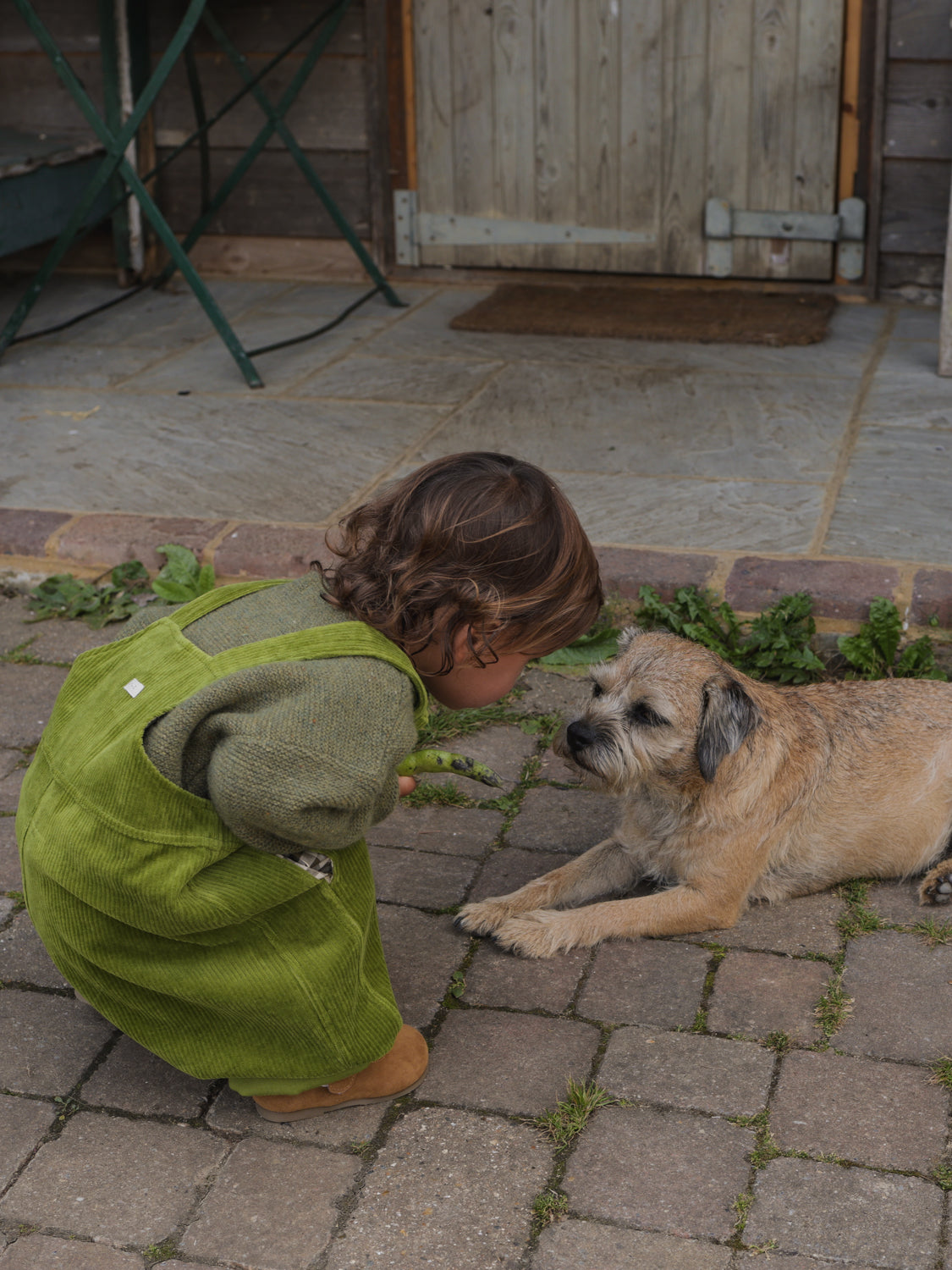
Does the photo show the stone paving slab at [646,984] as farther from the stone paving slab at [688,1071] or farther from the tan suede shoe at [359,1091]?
the tan suede shoe at [359,1091]

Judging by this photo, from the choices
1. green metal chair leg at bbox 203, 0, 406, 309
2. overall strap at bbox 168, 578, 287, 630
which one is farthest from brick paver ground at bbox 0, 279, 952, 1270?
green metal chair leg at bbox 203, 0, 406, 309

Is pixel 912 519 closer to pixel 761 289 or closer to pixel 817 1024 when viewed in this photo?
pixel 817 1024

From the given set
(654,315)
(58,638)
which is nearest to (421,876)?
(58,638)

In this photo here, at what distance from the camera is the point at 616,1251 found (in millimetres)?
2281

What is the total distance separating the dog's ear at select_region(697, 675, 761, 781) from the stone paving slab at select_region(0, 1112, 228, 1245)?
1255 mm

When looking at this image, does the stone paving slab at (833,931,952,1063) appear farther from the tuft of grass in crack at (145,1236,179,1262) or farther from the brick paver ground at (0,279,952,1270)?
the tuft of grass in crack at (145,1236,179,1262)

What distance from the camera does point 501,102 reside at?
725 cm

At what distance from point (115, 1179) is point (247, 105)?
6504 mm

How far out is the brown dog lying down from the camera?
9.82ft

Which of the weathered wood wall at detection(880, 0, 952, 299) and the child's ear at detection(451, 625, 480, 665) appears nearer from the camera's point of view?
the child's ear at detection(451, 625, 480, 665)

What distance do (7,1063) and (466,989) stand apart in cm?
95

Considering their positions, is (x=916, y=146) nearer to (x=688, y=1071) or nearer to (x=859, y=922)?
(x=859, y=922)

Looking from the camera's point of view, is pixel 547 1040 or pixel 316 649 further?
pixel 547 1040

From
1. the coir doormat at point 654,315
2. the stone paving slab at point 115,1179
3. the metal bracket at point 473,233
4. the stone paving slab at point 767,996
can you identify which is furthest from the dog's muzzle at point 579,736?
the metal bracket at point 473,233
